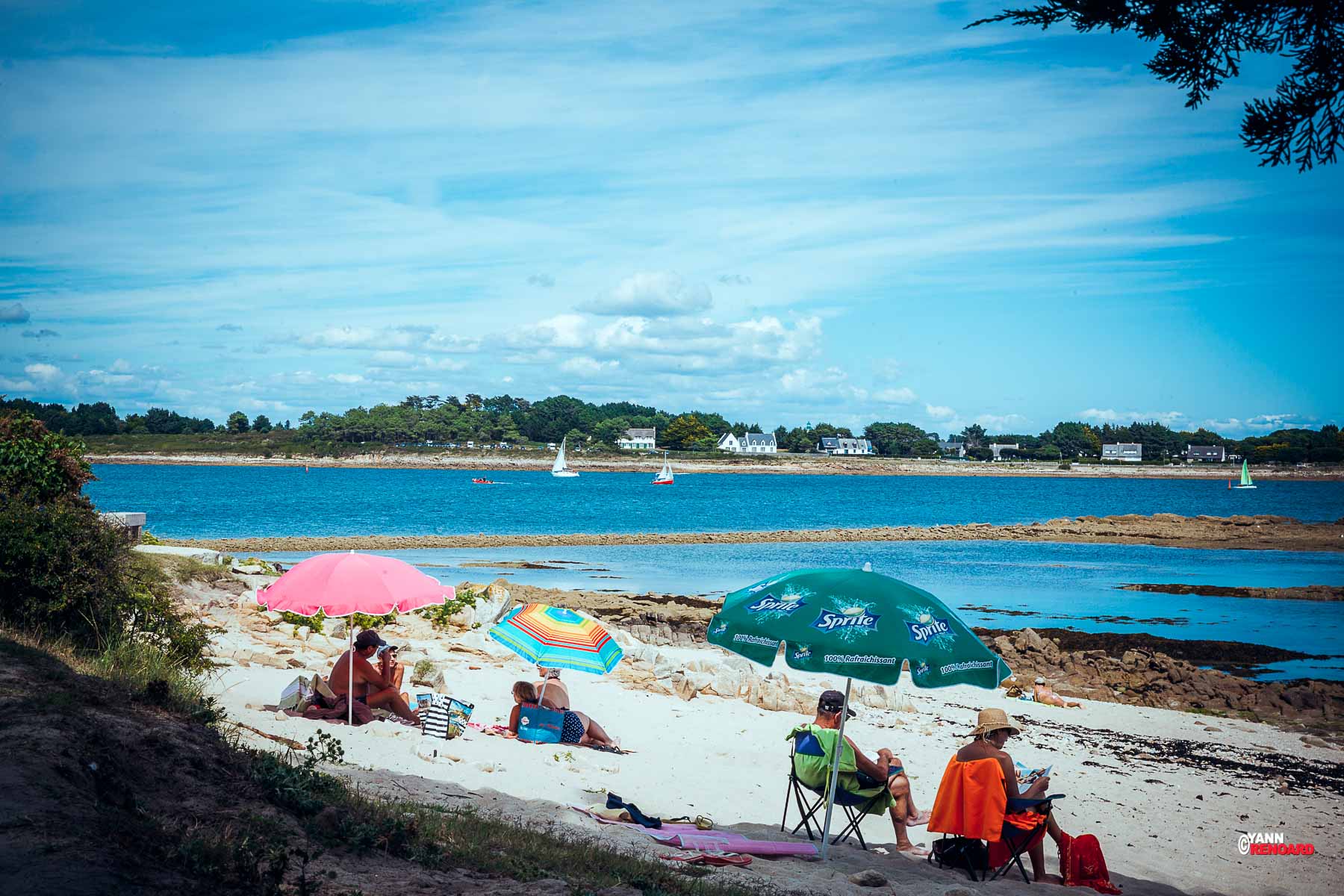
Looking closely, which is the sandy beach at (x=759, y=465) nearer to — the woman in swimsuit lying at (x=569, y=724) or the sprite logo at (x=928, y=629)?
the woman in swimsuit lying at (x=569, y=724)

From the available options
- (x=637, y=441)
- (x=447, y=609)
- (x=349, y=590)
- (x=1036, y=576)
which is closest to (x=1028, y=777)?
(x=349, y=590)

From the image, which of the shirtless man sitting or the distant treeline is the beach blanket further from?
the distant treeline

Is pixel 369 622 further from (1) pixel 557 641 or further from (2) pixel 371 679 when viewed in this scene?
(1) pixel 557 641

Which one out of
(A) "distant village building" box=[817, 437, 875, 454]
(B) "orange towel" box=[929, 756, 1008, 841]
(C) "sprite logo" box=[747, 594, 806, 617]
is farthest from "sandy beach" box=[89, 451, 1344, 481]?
(B) "orange towel" box=[929, 756, 1008, 841]

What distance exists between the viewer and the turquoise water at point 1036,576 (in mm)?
25594

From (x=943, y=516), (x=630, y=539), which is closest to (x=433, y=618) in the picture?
(x=630, y=539)

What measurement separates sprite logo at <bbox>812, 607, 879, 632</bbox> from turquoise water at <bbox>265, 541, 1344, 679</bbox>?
16.2m

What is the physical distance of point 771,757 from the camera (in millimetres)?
11203

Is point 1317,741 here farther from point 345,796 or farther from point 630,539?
point 630,539

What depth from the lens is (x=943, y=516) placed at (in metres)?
73.8

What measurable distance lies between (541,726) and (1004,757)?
4.96 m

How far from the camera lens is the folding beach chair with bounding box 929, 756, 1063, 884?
7609 mm

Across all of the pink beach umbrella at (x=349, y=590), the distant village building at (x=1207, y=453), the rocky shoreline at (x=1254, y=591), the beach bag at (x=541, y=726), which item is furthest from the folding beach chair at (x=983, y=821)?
the distant village building at (x=1207, y=453)

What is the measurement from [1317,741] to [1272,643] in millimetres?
10290
